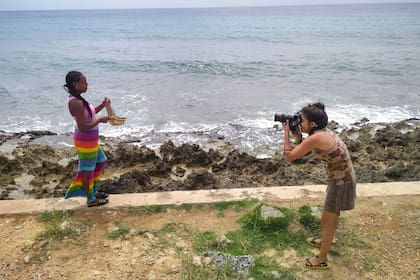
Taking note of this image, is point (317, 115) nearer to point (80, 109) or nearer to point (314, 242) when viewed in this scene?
point (314, 242)

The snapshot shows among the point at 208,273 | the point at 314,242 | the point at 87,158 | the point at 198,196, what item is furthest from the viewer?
the point at 198,196

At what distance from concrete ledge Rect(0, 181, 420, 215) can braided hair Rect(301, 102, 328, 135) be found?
1810mm

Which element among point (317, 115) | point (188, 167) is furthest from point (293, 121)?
point (188, 167)

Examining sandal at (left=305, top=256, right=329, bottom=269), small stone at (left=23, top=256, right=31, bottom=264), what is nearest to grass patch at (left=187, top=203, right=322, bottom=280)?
sandal at (left=305, top=256, right=329, bottom=269)

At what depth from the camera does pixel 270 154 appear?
7.48 m

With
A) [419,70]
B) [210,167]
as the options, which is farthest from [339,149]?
[419,70]

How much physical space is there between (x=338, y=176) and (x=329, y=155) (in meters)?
0.23

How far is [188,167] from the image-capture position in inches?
264

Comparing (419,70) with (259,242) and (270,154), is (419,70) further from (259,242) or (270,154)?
(259,242)

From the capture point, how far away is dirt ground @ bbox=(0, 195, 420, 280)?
335cm

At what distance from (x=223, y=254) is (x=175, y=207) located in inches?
41.3

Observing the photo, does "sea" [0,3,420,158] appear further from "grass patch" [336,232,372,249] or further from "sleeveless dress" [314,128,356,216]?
"sleeveless dress" [314,128,356,216]

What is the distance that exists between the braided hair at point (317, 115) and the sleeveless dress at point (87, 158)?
7.79 feet

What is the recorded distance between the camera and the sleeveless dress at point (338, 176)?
2.95m
